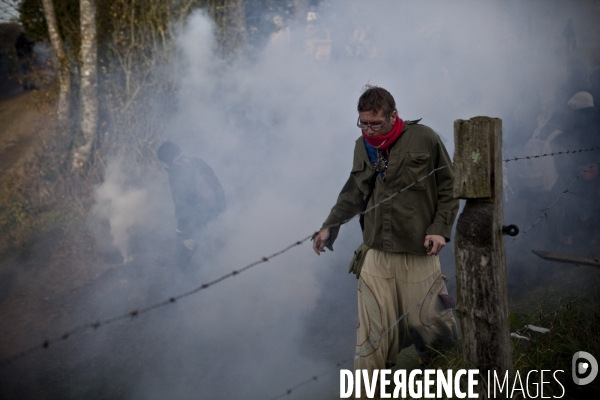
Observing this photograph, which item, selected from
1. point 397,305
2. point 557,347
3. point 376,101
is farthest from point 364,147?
point 557,347

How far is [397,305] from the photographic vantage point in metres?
3.25

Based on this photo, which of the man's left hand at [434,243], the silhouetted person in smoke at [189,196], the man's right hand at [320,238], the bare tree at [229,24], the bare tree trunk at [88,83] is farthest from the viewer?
the bare tree at [229,24]

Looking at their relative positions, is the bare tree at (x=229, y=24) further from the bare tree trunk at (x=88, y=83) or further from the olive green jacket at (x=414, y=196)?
the olive green jacket at (x=414, y=196)

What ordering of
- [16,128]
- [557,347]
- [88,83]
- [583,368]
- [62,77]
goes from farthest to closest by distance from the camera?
[16,128] < [62,77] < [88,83] < [557,347] < [583,368]

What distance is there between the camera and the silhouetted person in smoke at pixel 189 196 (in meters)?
6.53

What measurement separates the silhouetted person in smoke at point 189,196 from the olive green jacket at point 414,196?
378 centimetres

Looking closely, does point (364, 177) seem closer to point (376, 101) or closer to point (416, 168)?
point (416, 168)

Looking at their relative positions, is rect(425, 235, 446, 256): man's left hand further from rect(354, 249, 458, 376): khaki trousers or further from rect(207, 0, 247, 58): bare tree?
rect(207, 0, 247, 58): bare tree

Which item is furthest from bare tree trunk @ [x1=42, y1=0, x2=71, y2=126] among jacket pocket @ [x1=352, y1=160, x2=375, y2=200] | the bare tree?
jacket pocket @ [x1=352, y1=160, x2=375, y2=200]

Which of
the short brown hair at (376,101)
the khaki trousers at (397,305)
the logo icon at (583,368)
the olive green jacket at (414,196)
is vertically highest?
the short brown hair at (376,101)

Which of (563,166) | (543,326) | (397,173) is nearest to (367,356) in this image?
(397,173)

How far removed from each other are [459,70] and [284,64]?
3.82 m

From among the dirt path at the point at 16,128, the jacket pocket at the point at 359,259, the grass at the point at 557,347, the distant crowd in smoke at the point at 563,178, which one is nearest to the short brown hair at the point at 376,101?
the jacket pocket at the point at 359,259

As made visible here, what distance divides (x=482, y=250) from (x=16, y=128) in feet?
41.6
